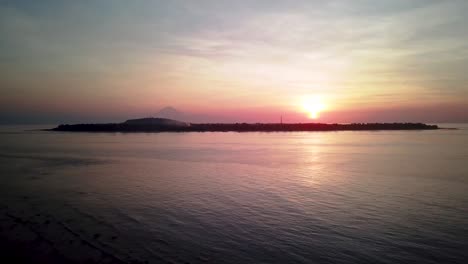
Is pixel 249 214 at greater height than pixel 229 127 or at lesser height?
lesser

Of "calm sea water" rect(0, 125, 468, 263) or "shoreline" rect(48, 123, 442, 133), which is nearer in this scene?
"calm sea water" rect(0, 125, 468, 263)

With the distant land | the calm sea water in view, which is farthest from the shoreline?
the calm sea water

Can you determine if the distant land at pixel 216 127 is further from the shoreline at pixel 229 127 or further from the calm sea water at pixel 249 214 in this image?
the calm sea water at pixel 249 214

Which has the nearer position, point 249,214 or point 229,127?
point 249,214

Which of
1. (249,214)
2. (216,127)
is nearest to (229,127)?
(216,127)

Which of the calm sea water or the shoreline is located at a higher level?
the shoreline

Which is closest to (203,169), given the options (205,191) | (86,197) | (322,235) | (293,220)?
(205,191)

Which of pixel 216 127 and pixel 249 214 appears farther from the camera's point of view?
pixel 216 127

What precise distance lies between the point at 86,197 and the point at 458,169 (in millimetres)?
24459

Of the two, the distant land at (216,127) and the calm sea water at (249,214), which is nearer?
the calm sea water at (249,214)

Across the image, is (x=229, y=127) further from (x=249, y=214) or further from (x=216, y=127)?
(x=249, y=214)

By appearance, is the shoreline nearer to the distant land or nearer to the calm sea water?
the distant land

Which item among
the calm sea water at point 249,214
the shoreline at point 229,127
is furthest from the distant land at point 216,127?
the calm sea water at point 249,214

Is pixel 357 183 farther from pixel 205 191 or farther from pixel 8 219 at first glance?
pixel 8 219
